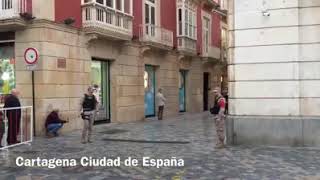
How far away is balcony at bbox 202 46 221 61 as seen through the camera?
33.8 m

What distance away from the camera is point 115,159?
11203mm

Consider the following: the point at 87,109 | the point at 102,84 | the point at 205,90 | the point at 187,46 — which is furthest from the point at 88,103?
the point at 205,90

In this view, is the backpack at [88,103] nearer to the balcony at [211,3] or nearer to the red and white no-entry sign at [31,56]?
the red and white no-entry sign at [31,56]

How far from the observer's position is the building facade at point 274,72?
42.0 ft

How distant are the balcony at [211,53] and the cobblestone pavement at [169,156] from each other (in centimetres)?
1690

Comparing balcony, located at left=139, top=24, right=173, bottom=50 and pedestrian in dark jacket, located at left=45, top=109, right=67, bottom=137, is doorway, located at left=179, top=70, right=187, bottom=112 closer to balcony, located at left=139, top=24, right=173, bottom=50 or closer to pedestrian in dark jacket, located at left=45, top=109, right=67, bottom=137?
balcony, located at left=139, top=24, right=173, bottom=50

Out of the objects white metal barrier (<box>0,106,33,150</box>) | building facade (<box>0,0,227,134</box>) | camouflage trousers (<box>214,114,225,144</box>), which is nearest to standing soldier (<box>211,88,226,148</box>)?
camouflage trousers (<box>214,114,225,144</box>)

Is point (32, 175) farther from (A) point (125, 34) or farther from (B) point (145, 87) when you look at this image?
(B) point (145, 87)

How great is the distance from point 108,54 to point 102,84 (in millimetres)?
1349

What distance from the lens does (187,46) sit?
29406 mm

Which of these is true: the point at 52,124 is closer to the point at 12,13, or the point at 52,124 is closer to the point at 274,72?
the point at 12,13

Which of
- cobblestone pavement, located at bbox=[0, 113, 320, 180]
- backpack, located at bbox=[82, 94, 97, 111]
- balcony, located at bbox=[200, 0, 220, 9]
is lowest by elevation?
cobblestone pavement, located at bbox=[0, 113, 320, 180]

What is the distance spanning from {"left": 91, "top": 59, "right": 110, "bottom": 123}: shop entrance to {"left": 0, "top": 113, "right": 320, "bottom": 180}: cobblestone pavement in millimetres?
3654

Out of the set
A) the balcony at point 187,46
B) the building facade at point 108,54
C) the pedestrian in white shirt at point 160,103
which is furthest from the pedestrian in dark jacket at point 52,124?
the balcony at point 187,46
